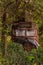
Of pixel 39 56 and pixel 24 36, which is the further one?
pixel 24 36

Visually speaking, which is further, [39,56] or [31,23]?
[31,23]

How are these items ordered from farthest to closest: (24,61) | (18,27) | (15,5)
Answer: (18,27), (15,5), (24,61)

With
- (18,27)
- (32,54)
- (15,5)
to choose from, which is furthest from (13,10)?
(32,54)

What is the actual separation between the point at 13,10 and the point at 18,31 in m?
0.99

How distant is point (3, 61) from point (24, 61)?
41cm

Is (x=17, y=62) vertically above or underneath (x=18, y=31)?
underneath

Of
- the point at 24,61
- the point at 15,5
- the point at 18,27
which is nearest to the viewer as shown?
the point at 24,61

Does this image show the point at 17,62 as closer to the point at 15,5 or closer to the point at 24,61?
the point at 24,61

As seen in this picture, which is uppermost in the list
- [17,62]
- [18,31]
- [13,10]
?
[13,10]

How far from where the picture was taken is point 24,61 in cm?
524

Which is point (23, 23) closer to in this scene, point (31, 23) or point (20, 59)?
point (31, 23)

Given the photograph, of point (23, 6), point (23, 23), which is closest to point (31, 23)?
point (23, 23)

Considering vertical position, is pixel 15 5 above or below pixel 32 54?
above

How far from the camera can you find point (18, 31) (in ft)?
23.6
